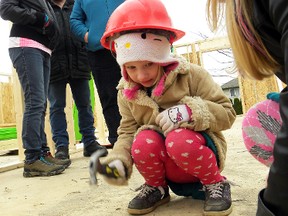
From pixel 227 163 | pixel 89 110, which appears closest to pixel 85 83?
pixel 89 110

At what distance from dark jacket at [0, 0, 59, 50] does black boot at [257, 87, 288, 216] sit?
181cm

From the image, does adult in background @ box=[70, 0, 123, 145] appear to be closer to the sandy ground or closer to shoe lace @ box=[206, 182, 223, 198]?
the sandy ground

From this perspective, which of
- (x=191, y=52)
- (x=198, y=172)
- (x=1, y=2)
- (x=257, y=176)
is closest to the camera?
(x=198, y=172)

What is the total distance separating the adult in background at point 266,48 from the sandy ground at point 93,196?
0.57 metres

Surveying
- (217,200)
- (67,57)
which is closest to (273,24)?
(217,200)

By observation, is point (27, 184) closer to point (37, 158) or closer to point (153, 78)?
point (37, 158)

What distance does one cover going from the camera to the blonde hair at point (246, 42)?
562 millimetres

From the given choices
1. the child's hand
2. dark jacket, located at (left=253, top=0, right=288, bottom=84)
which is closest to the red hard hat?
the child's hand

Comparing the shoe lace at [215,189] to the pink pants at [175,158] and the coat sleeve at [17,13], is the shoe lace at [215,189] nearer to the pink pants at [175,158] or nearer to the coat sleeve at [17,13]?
the pink pants at [175,158]

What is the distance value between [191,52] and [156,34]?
8.96 meters

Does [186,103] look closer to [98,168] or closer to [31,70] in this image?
[98,168]

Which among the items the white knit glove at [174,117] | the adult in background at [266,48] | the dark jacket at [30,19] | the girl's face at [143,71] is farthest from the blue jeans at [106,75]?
the adult in background at [266,48]

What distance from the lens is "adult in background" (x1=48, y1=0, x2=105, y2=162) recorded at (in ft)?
8.18

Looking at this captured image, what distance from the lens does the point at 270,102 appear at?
1.00 m
